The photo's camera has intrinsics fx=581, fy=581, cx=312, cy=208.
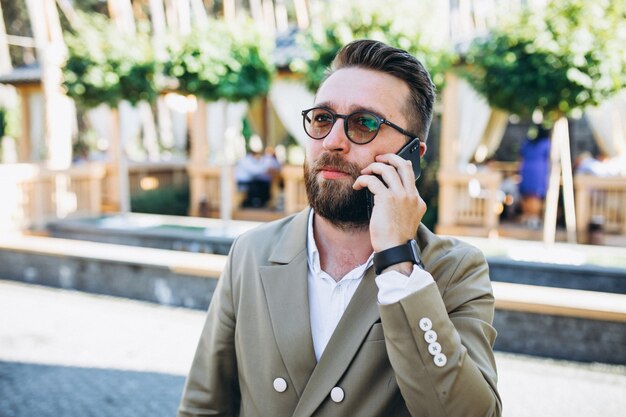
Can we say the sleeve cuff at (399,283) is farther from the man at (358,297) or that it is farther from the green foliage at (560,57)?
the green foliage at (560,57)

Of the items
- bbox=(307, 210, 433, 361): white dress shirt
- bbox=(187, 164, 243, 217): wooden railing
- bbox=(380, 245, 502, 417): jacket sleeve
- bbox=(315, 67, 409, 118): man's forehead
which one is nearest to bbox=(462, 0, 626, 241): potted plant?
bbox=(315, 67, 409, 118): man's forehead

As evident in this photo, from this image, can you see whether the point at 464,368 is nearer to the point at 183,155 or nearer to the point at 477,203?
the point at 477,203

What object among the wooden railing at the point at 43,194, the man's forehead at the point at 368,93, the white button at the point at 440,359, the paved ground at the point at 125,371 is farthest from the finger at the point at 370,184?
the wooden railing at the point at 43,194

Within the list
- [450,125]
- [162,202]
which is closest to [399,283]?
[450,125]

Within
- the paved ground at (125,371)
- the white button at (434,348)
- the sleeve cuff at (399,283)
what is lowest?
the paved ground at (125,371)

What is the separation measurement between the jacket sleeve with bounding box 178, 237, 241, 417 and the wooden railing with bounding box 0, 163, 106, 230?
1005cm

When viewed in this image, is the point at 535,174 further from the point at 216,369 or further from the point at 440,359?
the point at 440,359

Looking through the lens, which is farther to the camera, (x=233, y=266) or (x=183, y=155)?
(x=183, y=155)

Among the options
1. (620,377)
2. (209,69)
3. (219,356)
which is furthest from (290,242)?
(209,69)

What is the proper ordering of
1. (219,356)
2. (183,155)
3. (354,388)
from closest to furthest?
(354,388) < (219,356) < (183,155)

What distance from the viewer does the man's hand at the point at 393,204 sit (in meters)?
1.53

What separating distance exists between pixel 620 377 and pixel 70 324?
18.3 feet

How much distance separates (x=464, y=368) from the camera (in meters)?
1.44

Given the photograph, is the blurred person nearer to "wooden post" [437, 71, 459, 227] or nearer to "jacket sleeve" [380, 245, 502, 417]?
"wooden post" [437, 71, 459, 227]
